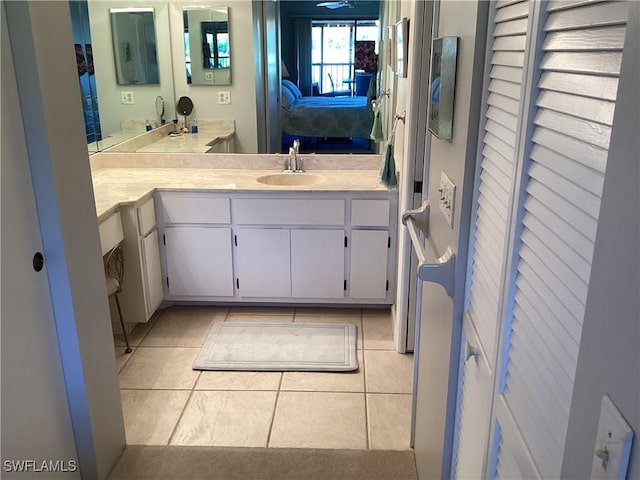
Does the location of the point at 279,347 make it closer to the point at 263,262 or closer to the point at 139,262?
the point at 263,262

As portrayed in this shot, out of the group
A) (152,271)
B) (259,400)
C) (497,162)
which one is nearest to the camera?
(497,162)

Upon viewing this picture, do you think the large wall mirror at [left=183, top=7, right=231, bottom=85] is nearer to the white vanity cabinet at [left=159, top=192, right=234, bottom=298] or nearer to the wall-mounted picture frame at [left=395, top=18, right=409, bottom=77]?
the white vanity cabinet at [left=159, top=192, right=234, bottom=298]

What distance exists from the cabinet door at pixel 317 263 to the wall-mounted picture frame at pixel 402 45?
36.7 inches

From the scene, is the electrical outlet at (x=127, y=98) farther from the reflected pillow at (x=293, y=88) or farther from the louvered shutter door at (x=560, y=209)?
the louvered shutter door at (x=560, y=209)

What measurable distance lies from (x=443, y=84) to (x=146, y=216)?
1.97 meters

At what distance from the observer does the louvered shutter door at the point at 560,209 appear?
59 cm

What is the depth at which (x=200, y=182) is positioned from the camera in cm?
314

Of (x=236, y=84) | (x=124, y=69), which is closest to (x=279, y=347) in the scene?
(x=236, y=84)

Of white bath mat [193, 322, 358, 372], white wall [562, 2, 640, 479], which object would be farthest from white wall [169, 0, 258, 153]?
white wall [562, 2, 640, 479]

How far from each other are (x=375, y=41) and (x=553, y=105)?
2.65 m

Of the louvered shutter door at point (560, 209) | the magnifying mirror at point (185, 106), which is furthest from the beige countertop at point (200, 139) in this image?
the louvered shutter door at point (560, 209)

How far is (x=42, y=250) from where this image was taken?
156cm

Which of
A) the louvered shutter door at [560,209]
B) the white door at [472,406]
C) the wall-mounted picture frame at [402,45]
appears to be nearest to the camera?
the louvered shutter door at [560,209]

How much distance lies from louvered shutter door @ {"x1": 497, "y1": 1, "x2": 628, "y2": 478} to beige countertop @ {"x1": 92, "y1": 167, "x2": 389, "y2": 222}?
216cm
